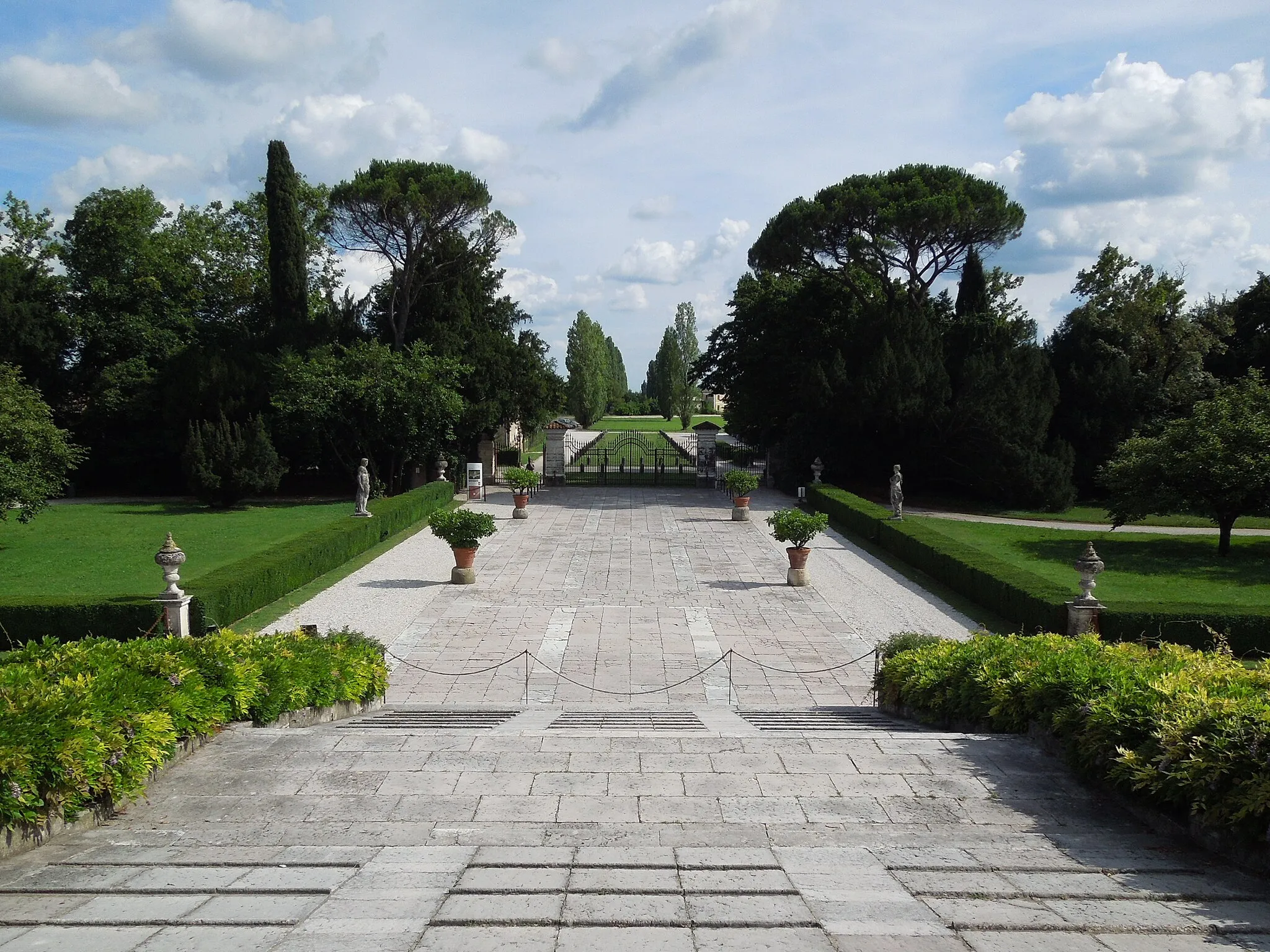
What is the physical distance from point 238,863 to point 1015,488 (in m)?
28.5

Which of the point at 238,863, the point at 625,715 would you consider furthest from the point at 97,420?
the point at 238,863

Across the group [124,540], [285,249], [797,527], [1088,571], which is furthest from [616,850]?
[285,249]

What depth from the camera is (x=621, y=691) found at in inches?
447

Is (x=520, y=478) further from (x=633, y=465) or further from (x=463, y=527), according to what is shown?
(x=633, y=465)

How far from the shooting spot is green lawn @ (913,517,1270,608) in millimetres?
16578

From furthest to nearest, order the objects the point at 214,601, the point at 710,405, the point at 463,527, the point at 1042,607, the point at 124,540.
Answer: the point at 710,405, the point at 124,540, the point at 463,527, the point at 214,601, the point at 1042,607

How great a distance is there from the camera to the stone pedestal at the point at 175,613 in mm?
12445

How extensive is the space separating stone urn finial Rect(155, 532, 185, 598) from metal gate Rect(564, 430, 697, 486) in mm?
24215

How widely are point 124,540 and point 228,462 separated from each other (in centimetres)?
722

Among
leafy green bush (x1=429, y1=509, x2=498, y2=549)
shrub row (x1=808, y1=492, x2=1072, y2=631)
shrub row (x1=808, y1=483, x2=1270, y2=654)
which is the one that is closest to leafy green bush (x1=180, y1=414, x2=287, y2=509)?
leafy green bush (x1=429, y1=509, x2=498, y2=549)

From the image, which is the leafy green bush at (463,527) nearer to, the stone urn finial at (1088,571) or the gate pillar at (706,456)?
the stone urn finial at (1088,571)

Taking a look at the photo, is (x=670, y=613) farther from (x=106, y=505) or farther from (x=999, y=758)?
(x=106, y=505)

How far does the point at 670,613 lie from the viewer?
15.5 m

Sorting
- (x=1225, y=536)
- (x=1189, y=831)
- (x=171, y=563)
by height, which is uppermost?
(x=171, y=563)
